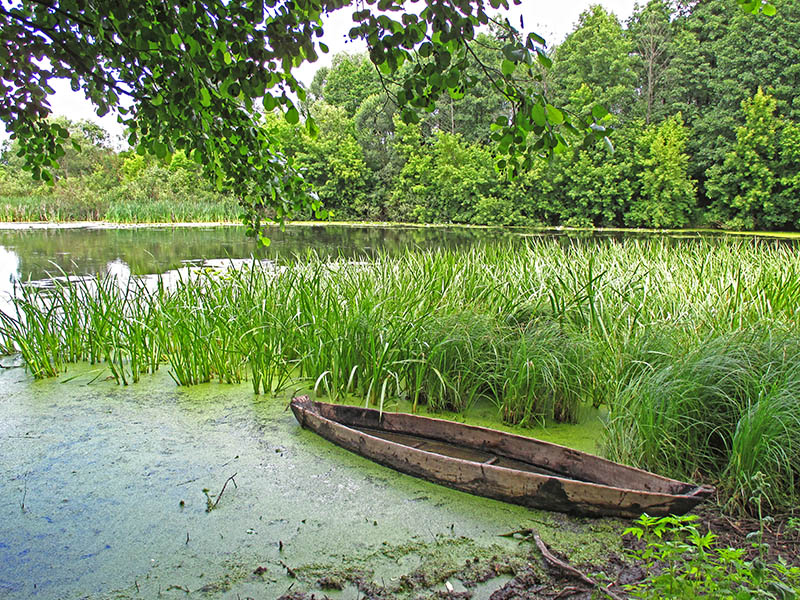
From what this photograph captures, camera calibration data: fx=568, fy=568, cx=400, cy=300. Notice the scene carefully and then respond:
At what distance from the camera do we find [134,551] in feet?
7.20

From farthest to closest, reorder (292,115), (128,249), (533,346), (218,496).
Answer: (128,249) < (533,346) < (218,496) < (292,115)

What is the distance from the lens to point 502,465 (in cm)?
284

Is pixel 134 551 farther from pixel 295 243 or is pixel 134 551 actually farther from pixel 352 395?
pixel 295 243

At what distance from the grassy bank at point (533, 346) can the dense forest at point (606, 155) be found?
14361 mm

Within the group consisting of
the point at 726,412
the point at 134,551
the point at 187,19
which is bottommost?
the point at 134,551

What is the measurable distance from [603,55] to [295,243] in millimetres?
19567

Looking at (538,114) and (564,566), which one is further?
(564,566)

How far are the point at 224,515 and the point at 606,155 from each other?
23.5 m

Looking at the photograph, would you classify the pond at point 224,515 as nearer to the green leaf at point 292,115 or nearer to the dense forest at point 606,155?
the green leaf at point 292,115

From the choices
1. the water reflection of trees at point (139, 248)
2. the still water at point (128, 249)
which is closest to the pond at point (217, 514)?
the still water at point (128, 249)

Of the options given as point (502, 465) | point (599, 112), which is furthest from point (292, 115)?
point (502, 465)

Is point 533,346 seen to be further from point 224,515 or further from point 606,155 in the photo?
point 606,155

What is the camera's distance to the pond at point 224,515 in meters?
2.03

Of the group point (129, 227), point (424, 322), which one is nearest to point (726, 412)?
point (424, 322)
